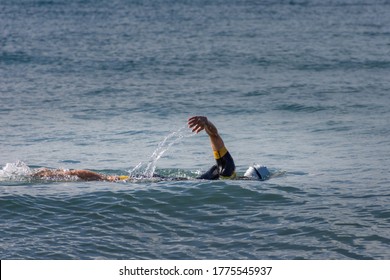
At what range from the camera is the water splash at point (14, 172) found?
14812mm

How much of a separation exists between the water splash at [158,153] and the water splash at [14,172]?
190cm

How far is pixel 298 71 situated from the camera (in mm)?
31891

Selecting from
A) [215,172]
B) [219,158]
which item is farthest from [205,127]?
[215,172]

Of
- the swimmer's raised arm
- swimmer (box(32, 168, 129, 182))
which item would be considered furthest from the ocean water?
the swimmer's raised arm

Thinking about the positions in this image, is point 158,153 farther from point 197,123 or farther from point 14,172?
point 197,123

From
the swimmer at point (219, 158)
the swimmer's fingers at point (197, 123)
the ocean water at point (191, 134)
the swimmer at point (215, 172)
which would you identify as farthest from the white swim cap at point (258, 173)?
the swimmer's fingers at point (197, 123)

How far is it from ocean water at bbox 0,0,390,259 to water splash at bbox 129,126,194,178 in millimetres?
63

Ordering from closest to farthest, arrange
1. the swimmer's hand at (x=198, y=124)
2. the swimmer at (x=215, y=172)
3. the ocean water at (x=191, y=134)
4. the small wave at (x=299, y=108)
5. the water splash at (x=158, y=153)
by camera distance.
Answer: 1. the ocean water at (x=191, y=134)
2. the swimmer's hand at (x=198, y=124)
3. the swimmer at (x=215, y=172)
4. the water splash at (x=158, y=153)
5. the small wave at (x=299, y=108)

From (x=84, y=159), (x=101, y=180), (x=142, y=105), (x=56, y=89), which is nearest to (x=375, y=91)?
(x=142, y=105)

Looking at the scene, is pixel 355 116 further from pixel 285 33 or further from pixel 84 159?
pixel 285 33

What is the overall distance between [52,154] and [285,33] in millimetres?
25610

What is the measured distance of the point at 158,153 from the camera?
1811 cm

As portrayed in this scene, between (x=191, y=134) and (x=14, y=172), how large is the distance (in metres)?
5.78

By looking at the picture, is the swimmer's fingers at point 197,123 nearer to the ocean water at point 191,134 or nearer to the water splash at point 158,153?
the ocean water at point 191,134
